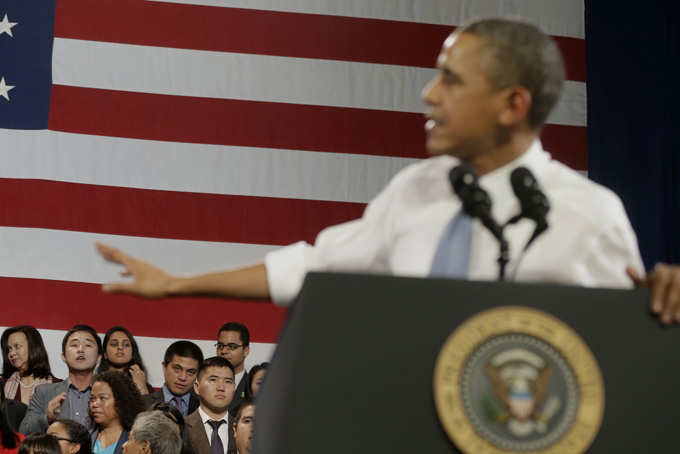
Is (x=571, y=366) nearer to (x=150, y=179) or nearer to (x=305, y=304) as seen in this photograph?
(x=305, y=304)

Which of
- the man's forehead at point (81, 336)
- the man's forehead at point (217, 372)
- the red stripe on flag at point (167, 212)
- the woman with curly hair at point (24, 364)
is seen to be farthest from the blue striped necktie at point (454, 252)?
the red stripe on flag at point (167, 212)

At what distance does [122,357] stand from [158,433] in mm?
1278

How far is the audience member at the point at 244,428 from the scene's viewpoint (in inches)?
144

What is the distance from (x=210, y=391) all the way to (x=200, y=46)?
2.52 meters

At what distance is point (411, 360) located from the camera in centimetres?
99

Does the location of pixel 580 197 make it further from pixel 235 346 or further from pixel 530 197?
pixel 235 346

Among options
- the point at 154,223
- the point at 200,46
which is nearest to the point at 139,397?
the point at 154,223

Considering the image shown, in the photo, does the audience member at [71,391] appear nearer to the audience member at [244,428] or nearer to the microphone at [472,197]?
the audience member at [244,428]

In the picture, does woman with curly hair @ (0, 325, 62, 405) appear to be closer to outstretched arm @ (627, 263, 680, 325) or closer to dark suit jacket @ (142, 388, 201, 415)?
dark suit jacket @ (142, 388, 201, 415)

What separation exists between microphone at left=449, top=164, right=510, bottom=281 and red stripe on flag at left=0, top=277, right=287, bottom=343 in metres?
4.20

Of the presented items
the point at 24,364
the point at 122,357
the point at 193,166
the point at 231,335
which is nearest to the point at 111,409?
the point at 122,357

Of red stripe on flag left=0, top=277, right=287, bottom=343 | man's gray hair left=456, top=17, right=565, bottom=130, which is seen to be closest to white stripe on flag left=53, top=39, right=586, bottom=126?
red stripe on flag left=0, top=277, right=287, bottom=343

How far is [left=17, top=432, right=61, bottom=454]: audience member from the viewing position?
3.19 meters

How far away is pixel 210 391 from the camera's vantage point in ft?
12.7
